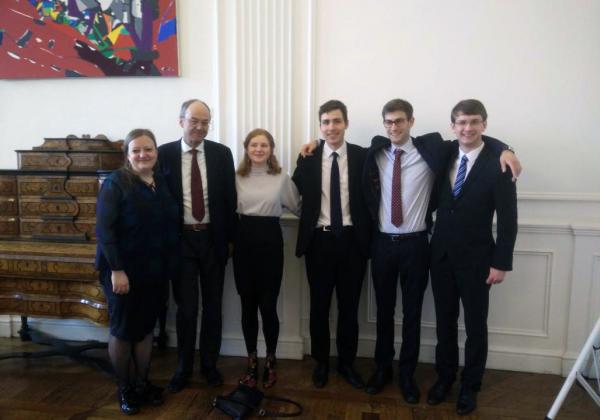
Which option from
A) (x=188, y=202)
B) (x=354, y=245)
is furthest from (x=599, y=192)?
(x=188, y=202)

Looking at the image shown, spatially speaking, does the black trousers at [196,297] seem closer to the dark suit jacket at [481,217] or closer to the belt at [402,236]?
the belt at [402,236]

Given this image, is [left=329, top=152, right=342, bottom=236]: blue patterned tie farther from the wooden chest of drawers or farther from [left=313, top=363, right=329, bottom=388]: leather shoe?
the wooden chest of drawers

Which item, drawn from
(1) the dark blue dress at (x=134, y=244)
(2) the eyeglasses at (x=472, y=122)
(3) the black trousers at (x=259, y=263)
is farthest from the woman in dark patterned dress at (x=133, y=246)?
(2) the eyeglasses at (x=472, y=122)

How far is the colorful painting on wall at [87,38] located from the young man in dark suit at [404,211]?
58.5 inches

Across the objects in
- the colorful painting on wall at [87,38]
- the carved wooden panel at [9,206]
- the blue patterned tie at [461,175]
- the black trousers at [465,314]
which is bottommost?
the black trousers at [465,314]

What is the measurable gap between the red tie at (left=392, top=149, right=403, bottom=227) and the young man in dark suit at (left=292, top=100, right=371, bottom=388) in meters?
0.16

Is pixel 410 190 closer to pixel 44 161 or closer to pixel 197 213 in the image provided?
pixel 197 213

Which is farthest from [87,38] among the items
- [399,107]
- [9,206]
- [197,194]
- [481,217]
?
[481,217]

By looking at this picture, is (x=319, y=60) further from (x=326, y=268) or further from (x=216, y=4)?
(x=326, y=268)

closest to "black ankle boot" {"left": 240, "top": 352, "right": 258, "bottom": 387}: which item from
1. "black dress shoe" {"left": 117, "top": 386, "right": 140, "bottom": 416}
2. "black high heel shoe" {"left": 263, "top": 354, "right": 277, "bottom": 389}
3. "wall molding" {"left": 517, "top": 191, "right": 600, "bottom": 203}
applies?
"black high heel shoe" {"left": 263, "top": 354, "right": 277, "bottom": 389}

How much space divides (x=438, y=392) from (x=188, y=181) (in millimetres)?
1714

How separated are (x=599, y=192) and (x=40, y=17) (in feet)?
11.9

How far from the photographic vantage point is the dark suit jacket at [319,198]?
2.26 meters

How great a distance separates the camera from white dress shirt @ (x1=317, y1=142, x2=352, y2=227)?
89.9 inches
